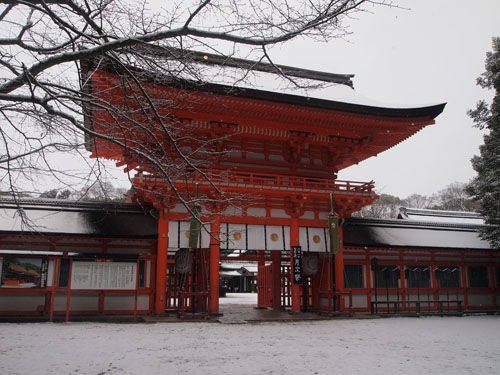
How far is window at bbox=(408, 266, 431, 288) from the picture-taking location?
59.2 ft

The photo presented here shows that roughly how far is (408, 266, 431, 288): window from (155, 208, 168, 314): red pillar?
10.8 metres

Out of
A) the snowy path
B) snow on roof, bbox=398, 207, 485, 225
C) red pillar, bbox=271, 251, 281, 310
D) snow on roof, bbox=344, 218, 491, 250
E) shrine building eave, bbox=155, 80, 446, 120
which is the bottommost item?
the snowy path

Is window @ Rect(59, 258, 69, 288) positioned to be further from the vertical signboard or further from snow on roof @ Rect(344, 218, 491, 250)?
snow on roof @ Rect(344, 218, 491, 250)

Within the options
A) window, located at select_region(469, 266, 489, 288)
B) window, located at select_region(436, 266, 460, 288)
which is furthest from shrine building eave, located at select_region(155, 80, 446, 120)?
window, located at select_region(469, 266, 489, 288)

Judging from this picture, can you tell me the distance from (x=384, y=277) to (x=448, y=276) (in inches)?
139

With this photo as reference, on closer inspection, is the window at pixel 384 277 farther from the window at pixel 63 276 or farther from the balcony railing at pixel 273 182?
the window at pixel 63 276

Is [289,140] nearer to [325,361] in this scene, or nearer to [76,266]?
[76,266]

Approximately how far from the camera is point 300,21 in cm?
517

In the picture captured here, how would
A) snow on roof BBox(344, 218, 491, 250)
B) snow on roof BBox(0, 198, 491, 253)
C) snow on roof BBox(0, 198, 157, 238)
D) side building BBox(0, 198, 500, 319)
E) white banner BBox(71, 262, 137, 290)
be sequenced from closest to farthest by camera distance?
white banner BBox(71, 262, 137, 290), side building BBox(0, 198, 500, 319), snow on roof BBox(0, 198, 157, 238), snow on roof BBox(0, 198, 491, 253), snow on roof BBox(344, 218, 491, 250)

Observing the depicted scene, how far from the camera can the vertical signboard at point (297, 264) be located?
50.8ft

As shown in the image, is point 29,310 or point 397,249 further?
point 397,249

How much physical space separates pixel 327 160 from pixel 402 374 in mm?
12086

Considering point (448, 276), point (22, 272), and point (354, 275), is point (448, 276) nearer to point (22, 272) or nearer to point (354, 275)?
point (354, 275)

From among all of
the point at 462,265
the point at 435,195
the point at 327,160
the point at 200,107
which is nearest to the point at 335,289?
the point at 327,160
